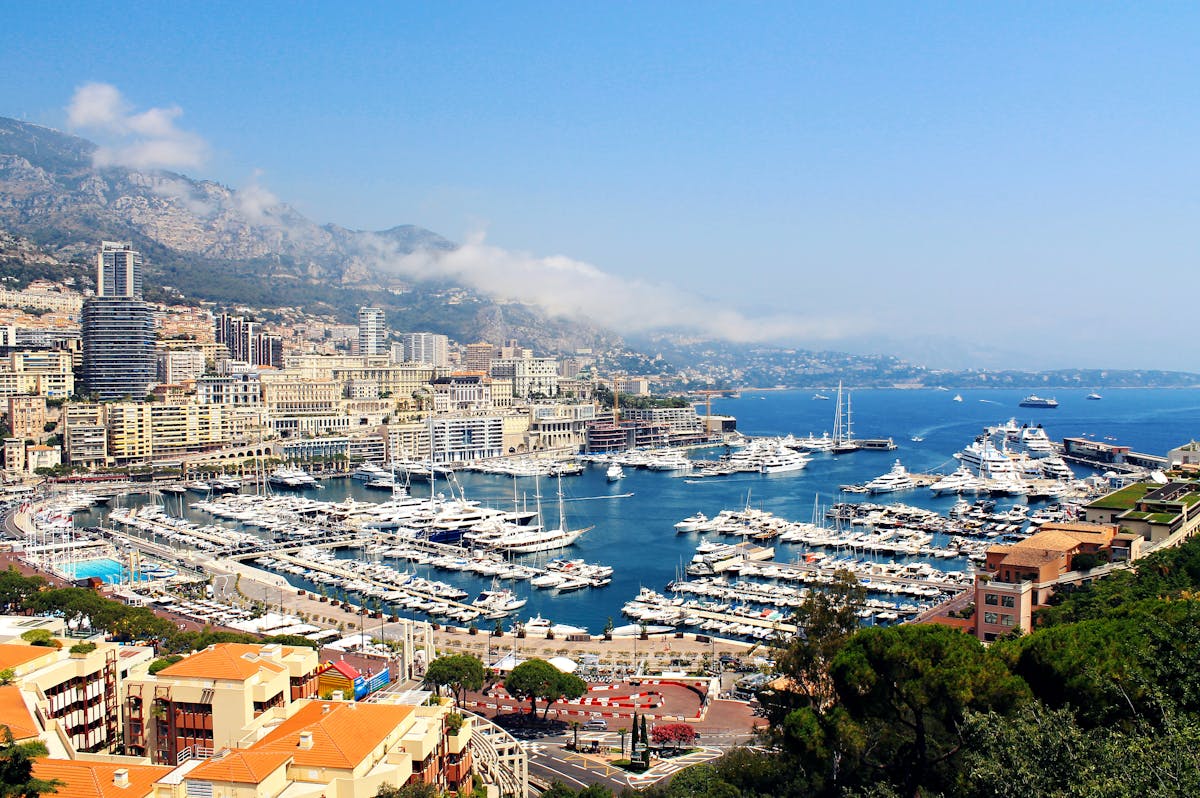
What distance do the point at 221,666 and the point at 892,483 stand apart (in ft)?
115

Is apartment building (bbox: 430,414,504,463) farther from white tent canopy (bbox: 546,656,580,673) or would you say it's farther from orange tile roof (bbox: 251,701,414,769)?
orange tile roof (bbox: 251,701,414,769)

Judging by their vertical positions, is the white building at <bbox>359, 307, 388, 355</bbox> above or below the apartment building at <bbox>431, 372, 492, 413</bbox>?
above

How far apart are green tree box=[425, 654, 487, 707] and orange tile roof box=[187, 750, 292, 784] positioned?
587cm

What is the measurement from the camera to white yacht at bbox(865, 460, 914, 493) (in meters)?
40.5

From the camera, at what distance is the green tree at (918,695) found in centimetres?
825

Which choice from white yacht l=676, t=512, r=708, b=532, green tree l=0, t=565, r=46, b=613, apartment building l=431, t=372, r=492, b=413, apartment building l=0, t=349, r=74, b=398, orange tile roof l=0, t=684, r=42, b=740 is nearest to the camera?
orange tile roof l=0, t=684, r=42, b=740

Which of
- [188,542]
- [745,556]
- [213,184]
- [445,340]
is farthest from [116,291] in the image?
[213,184]

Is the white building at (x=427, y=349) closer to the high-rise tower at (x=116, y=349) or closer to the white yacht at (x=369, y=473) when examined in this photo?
the high-rise tower at (x=116, y=349)

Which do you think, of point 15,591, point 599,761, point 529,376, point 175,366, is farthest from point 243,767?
point 529,376

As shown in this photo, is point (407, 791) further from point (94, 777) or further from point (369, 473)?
point (369, 473)

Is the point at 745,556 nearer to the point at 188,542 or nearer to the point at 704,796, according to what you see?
the point at 188,542

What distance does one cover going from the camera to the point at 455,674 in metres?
13.2

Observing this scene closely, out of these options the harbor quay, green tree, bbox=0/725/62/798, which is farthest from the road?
green tree, bbox=0/725/62/798

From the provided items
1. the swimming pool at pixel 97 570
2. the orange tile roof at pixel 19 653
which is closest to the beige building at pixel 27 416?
the swimming pool at pixel 97 570
